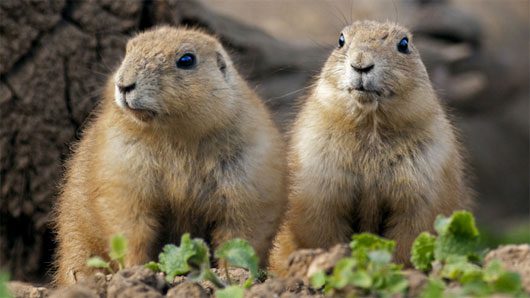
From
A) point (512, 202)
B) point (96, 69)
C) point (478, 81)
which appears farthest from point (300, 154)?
point (512, 202)

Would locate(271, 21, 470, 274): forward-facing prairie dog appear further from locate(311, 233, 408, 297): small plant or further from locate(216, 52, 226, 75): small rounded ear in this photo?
locate(311, 233, 408, 297): small plant

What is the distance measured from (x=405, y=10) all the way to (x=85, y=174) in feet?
26.8

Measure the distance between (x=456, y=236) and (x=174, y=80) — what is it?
2463 mm

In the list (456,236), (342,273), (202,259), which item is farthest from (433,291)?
(202,259)

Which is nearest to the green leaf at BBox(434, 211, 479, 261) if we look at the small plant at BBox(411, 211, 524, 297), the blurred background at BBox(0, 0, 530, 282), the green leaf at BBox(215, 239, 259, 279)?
the small plant at BBox(411, 211, 524, 297)

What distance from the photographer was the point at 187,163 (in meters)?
7.48

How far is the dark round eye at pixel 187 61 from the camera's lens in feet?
24.3

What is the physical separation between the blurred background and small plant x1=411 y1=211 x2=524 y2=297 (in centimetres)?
329

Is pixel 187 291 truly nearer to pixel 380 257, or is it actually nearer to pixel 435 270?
pixel 380 257

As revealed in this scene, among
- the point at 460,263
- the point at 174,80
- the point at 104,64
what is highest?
the point at 104,64

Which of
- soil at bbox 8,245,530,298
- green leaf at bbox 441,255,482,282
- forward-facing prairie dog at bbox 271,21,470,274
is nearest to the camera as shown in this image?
green leaf at bbox 441,255,482,282

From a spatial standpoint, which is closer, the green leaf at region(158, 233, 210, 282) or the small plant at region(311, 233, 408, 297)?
the small plant at region(311, 233, 408, 297)

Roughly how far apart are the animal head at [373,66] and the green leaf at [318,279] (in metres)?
2.01

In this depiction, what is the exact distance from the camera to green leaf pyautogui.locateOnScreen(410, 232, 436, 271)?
6.12 meters
